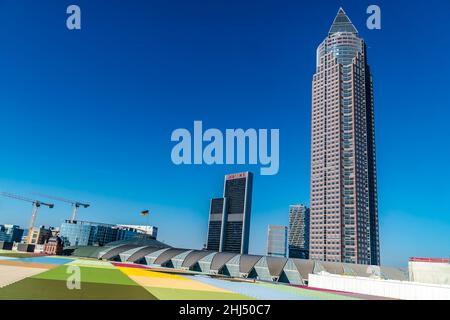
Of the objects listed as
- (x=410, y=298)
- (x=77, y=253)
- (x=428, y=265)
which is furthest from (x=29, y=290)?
(x=77, y=253)

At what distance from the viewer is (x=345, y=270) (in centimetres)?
11125

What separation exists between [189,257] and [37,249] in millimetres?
101586

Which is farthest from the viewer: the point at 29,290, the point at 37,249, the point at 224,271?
the point at 37,249

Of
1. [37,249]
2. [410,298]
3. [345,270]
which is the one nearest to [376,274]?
[345,270]
